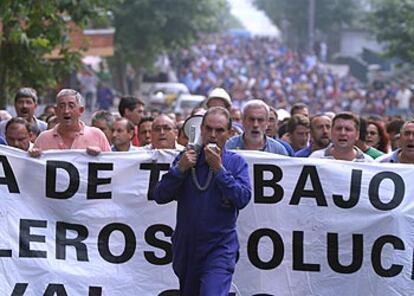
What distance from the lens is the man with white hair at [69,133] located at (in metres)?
11.1

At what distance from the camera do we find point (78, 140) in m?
11.1

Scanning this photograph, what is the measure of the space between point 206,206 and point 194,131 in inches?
23.0

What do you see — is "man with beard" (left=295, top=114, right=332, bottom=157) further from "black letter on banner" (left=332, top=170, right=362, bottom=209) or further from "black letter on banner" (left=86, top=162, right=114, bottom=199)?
"black letter on banner" (left=86, top=162, right=114, bottom=199)

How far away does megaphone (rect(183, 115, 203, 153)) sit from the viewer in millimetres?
9164

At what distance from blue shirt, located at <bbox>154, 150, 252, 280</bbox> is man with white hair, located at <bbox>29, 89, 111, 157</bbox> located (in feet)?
6.44

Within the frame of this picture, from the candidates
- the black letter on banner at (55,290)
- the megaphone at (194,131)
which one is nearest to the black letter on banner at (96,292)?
the black letter on banner at (55,290)

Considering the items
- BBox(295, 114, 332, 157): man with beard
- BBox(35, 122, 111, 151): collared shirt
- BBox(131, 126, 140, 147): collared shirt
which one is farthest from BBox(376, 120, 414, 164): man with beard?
BBox(131, 126, 140, 147): collared shirt

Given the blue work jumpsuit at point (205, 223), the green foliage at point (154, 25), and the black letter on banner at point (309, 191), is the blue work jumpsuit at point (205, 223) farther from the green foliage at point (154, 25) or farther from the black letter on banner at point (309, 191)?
the green foliage at point (154, 25)

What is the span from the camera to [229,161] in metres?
9.27

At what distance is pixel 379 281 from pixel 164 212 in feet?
5.72

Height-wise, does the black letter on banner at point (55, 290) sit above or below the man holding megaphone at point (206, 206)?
below

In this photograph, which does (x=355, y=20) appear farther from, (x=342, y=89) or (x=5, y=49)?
(x=5, y=49)

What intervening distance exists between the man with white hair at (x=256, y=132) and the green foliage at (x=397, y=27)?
2222 centimetres

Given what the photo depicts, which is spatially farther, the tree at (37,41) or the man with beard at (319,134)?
the tree at (37,41)
